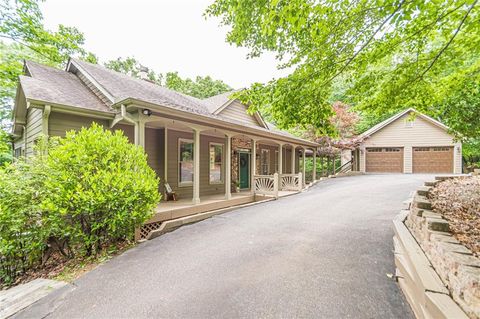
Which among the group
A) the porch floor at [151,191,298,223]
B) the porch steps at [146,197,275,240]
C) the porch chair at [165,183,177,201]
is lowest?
the porch steps at [146,197,275,240]

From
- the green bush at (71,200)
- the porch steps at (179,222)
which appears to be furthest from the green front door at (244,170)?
the green bush at (71,200)

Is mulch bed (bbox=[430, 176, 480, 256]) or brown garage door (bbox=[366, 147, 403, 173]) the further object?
brown garage door (bbox=[366, 147, 403, 173])

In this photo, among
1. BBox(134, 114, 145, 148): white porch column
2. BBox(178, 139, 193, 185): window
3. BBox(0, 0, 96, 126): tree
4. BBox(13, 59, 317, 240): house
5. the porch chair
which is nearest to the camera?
BBox(134, 114, 145, 148): white porch column

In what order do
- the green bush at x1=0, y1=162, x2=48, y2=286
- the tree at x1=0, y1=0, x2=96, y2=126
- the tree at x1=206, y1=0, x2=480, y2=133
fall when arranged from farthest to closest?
the tree at x1=0, y1=0, x2=96, y2=126 < the green bush at x1=0, y1=162, x2=48, y2=286 < the tree at x1=206, y1=0, x2=480, y2=133

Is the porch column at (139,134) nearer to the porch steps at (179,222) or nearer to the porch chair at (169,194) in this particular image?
the porch steps at (179,222)

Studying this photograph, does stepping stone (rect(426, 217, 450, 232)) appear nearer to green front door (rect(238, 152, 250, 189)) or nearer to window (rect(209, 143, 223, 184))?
window (rect(209, 143, 223, 184))

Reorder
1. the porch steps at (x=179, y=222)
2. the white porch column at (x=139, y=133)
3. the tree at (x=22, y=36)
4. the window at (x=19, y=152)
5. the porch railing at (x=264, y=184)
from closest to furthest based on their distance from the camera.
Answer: the porch steps at (x=179, y=222), the white porch column at (x=139, y=133), the tree at (x=22, y=36), the window at (x=19, y=152), the porch railing at (x=264, y=184)

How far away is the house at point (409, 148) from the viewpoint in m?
17.5

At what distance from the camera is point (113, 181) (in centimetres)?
419

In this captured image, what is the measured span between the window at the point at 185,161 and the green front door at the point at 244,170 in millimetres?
3338

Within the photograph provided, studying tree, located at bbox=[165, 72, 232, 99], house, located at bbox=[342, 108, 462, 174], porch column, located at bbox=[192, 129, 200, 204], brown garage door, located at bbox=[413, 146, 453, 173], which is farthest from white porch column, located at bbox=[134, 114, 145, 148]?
tree, located at bbox=[165, 72, 232, 99]

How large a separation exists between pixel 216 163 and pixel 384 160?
1705 centimetres

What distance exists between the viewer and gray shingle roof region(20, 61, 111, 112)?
218 inches

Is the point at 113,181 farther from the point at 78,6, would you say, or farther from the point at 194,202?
the point at 78,6
